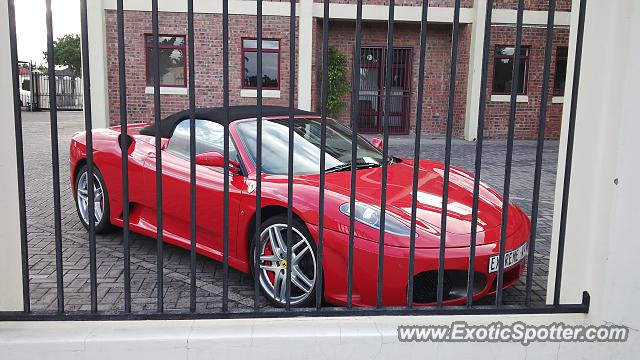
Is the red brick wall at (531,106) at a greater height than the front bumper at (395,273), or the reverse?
the red brick wall at (531,106)

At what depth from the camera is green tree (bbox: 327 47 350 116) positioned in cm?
1705

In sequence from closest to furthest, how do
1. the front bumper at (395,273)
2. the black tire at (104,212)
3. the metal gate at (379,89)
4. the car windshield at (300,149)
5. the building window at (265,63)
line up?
the front bumper at (395,273) < the car windshield at (300,149) < the black tire at (104,212) < the building window at (265,63) < the metal gate at (379,89)

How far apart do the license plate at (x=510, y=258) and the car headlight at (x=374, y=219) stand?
2.04ft

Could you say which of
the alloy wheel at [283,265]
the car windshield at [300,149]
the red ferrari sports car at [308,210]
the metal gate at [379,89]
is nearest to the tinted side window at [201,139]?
the red ferrari sports car at [308,210]

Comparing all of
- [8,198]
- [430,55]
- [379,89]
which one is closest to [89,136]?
[8,198]

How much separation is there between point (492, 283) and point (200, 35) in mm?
14536

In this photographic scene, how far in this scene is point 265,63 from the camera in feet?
55.5

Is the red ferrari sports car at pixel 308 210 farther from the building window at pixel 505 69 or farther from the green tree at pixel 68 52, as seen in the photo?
the green tree at pixel 68 52

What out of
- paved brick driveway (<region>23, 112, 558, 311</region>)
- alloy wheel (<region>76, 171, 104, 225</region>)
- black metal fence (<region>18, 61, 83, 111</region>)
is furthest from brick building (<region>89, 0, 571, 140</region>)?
black metal fence (<region>18, 61, 83, 111</region>)

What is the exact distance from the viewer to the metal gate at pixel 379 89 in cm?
1747

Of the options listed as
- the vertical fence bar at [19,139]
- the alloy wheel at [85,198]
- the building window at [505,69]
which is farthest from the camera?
the building window at [505,69]

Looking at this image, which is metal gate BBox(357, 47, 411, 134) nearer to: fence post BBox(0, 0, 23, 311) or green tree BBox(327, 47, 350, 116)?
green tree BBox(327, 47, 350, 116)

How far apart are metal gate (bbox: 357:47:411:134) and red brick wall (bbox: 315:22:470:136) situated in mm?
213

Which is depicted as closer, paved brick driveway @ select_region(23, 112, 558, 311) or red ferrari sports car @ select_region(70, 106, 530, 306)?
red ferrari sports car @ select_region(70, 106, 530, 306)
